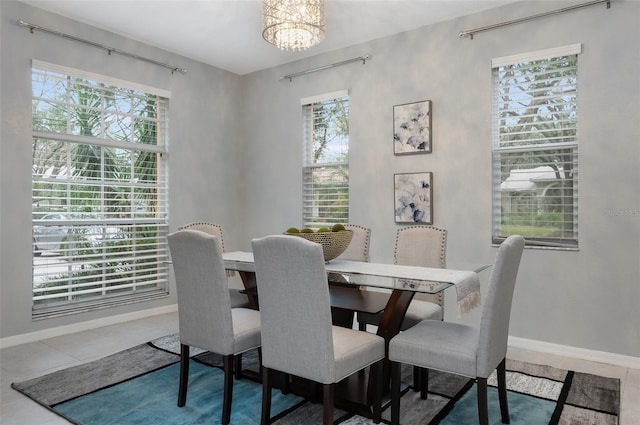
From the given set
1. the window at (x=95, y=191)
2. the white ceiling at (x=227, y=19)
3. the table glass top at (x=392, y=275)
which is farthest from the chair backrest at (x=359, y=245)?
the window at (x=95, y=191)

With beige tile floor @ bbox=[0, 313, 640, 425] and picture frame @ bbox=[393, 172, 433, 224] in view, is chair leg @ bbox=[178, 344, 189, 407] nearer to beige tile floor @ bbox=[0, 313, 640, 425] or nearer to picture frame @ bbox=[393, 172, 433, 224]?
beige tile floor @ bbox=[0, 313, 640, 425]

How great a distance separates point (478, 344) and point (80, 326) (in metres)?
3.56

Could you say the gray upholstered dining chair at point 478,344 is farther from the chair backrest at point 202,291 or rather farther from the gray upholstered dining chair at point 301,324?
the chair backrest at point 202,291

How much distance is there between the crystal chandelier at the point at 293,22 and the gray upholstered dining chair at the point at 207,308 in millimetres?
1655

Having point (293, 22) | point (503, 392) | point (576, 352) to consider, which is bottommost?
point (576, 352)

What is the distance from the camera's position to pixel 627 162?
3.14 meters

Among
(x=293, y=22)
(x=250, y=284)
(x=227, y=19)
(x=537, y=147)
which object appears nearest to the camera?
(x=293, y=22)

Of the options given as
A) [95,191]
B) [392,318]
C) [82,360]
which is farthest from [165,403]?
[95,191]

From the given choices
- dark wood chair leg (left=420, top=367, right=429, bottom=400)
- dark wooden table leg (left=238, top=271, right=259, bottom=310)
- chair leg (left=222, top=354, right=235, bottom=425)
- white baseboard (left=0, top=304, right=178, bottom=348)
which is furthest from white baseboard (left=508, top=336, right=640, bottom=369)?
white baseboard (left=0, top=304, right=178, bottom=348)

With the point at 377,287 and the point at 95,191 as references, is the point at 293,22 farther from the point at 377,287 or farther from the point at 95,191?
the point at 95,191

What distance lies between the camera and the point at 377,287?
2.10m

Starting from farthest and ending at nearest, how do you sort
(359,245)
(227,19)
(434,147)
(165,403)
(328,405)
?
(434,147) → (227,19) → (359,245) → (165,403) → (328,405)

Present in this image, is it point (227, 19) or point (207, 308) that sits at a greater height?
point (227, 19)

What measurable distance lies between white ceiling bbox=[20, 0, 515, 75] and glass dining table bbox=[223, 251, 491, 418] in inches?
87.9
